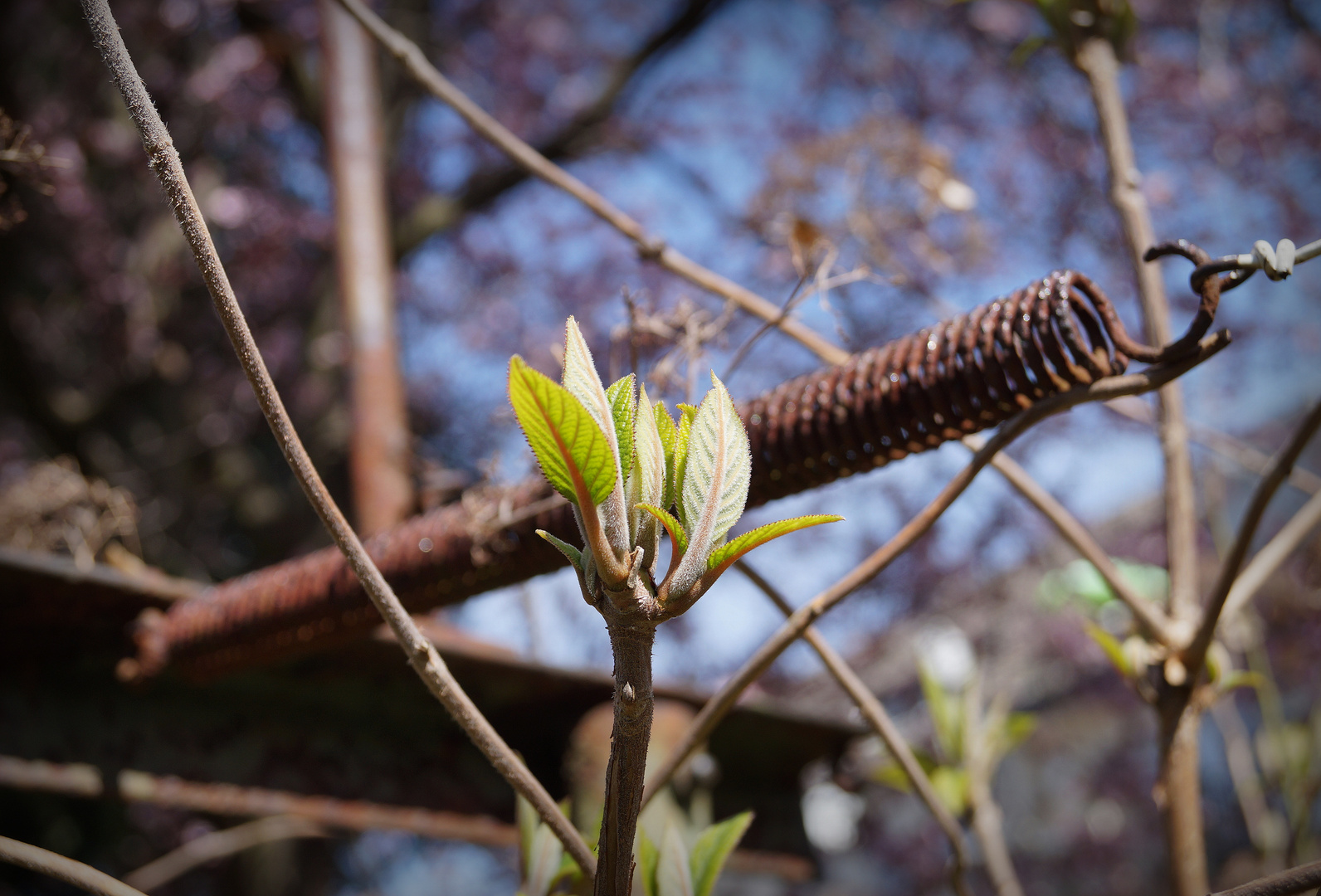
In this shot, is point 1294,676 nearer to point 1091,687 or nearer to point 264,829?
point 1091,687

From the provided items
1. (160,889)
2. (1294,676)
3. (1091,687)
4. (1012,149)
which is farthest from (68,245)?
(1294,676)

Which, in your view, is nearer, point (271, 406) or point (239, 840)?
point (271, 406)

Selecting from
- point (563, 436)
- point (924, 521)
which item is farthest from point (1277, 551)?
point (563, 436)

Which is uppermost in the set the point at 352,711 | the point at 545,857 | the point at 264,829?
the point at 352,711

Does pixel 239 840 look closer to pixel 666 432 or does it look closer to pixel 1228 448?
pixel 666 432

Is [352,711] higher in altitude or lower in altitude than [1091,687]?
lower

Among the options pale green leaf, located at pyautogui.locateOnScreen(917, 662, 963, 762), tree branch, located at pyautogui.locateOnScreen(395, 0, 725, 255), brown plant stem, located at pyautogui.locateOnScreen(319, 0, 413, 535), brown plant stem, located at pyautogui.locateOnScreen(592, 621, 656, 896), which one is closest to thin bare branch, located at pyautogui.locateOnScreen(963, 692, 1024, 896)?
pale green leaf, located at pyautogui.locateOnScreen(917, 662, 963, 762)

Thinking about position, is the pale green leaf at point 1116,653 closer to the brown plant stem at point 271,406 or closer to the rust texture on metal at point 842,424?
the rust texture on metal at point 842,424

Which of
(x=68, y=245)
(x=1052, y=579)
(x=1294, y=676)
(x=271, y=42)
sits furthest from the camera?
(x=1294, y=676)
